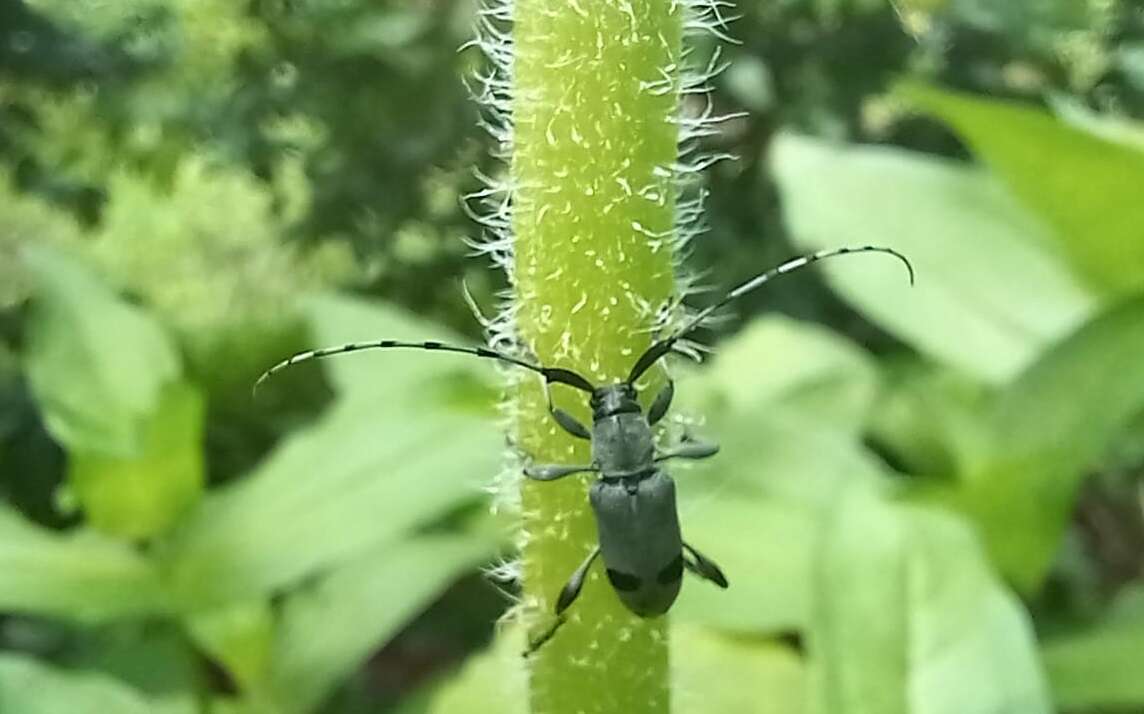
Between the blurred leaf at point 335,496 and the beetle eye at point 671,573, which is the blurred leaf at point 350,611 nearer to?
the blurred leaf at point 335,496

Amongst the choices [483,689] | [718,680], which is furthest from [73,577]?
[718,680]

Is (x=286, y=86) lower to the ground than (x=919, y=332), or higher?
higher

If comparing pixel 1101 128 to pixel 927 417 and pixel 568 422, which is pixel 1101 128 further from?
pixel 568 422

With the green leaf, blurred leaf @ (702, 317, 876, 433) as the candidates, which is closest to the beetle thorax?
the green leaf

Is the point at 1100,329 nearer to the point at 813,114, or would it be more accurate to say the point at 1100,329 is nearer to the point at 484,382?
the point at 484,382

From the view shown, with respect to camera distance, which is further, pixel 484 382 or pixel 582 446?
pixel 484 382

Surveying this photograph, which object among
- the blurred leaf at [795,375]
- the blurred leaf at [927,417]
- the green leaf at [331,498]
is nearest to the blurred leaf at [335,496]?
the green leaf at [331,498]

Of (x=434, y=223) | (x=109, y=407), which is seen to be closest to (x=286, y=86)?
(x=434, y=223)

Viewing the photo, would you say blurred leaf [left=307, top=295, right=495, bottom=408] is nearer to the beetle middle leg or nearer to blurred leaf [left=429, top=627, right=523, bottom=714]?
blurred leaf [left=429, top=627, right=523, bottom=714]
